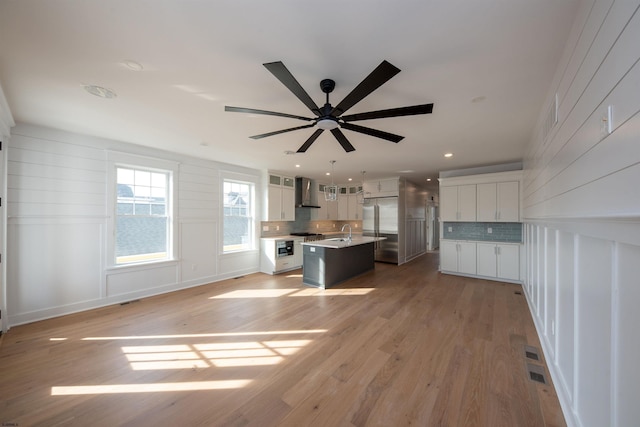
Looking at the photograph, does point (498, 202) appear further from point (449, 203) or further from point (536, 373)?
point (536, 373)

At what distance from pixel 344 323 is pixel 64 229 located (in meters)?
4.25

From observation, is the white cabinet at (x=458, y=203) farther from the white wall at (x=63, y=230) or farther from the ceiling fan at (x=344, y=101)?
the white wall at (x=63, y=230)

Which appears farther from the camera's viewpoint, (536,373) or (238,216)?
(238,216)

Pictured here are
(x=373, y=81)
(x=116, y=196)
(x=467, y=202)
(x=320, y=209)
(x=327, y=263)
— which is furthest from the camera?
(x=320, y=209)

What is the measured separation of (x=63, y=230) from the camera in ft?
11.4

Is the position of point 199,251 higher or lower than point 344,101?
lower

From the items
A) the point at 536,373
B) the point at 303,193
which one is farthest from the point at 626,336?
the point at 303,193

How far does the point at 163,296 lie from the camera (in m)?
4.32

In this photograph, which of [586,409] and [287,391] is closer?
[586,409]

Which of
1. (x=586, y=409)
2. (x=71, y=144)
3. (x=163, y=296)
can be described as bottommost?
(x=163, y=296)

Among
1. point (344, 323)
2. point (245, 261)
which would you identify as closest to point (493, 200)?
point (344, 323)

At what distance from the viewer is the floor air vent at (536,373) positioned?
209cm

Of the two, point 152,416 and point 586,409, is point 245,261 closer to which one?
point 152,416

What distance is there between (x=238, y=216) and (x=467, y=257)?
5573 millimetres
